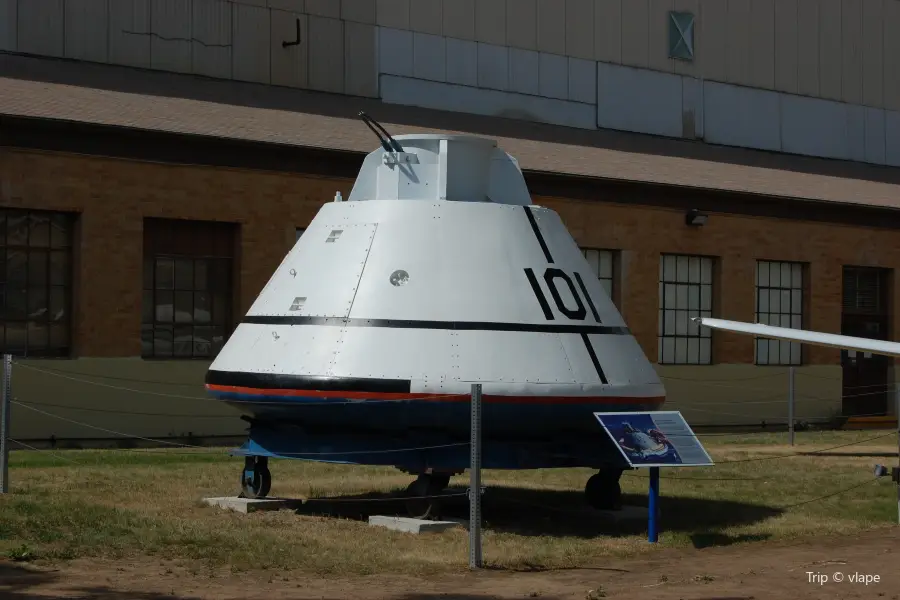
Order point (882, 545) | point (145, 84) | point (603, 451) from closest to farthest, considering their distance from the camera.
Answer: point (882, 545), point (603, 451), point (145, 84)

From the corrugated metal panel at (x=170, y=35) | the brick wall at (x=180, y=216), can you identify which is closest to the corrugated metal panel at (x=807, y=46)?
the brick wall at (x=180, y=216)

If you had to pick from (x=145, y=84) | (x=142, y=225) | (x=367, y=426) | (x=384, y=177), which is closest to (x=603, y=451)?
(x=367, y=426)

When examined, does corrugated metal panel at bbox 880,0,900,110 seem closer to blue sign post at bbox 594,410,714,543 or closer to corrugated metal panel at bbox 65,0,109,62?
corrugated metal panel at bbox 65,0,109,62

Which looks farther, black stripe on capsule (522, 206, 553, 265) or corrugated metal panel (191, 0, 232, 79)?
corrugated metal panel (191, 0, 232, 79)

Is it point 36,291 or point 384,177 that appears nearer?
point 384,177

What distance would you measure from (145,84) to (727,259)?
12.8m

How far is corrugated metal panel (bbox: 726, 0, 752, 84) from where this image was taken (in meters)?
37.1

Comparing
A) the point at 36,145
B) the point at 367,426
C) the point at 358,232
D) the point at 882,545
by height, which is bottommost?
the point at 882,545

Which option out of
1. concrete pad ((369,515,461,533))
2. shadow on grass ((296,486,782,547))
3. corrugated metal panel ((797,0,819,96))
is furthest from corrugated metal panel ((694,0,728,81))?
concrete pad ((369,515,461,533))

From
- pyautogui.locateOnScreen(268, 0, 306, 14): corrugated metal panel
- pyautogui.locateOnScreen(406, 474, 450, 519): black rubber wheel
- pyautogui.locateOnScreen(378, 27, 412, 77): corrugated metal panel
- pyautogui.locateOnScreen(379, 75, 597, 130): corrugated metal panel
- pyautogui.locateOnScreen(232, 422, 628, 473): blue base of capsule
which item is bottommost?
pyautogui.locateOnScreen(406, 474, 450, 519): black rubber wheel

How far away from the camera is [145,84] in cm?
2698

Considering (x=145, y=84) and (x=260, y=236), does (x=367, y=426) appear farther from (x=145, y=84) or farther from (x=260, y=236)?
(x=145, y=84)

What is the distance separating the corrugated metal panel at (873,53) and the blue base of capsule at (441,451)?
28.6m

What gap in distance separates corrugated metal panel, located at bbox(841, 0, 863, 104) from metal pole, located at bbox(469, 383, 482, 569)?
30.2 m
